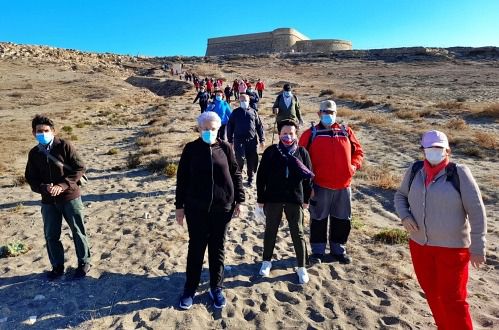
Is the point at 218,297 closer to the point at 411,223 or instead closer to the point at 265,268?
the point at 265,268

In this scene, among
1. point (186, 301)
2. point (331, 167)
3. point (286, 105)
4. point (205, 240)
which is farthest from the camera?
point (286, 105)

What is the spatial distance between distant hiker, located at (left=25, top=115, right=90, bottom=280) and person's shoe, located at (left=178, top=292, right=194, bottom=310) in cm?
160

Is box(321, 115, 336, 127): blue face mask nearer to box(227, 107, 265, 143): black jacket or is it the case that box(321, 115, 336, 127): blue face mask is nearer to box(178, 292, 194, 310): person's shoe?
box(178, 292, 194, 310): person's shoe

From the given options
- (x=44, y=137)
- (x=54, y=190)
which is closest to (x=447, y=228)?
(x=54, y=190)

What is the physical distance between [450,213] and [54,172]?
4.23 m

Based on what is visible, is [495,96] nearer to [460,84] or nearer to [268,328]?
[460,84]

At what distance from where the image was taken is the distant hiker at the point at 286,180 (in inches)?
183

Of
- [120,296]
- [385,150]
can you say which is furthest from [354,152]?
[385,150]

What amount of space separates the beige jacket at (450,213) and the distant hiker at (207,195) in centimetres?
188

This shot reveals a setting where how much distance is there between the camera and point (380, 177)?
10.6 meters

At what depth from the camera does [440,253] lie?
11.2 feet

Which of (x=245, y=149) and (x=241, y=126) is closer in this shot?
(x=241, y=126)

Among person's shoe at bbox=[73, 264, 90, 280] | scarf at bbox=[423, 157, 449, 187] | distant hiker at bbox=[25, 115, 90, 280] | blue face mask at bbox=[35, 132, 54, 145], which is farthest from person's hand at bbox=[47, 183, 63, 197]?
scarf at bbox=[423, 157, 449, 187]

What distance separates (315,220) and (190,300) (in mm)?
1999
